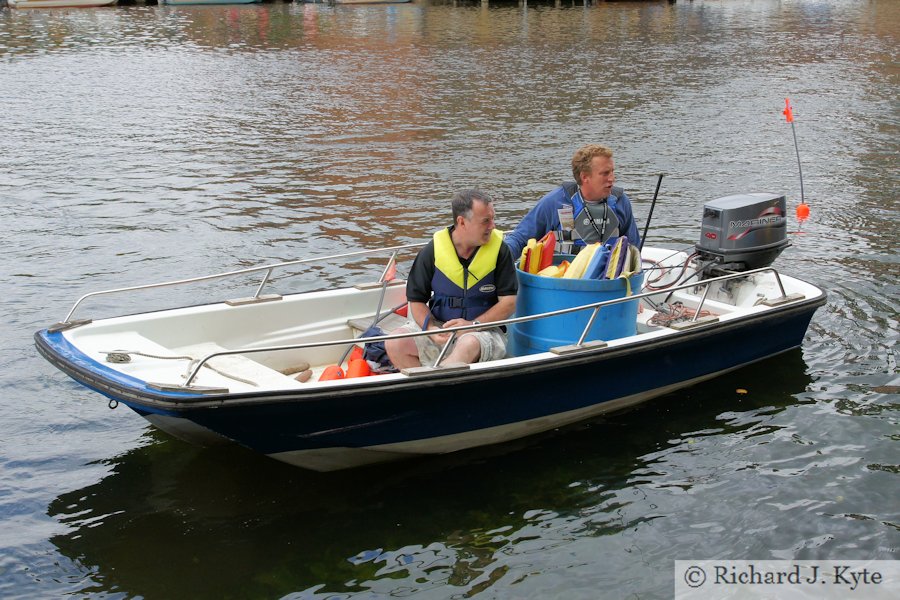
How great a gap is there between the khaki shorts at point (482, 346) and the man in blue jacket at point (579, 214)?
1039 millimetres

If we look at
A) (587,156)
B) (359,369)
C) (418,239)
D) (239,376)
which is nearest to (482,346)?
(359,369)

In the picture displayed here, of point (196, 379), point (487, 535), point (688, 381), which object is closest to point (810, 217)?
point (688, 381)

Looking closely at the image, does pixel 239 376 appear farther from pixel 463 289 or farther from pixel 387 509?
pixel 463 289

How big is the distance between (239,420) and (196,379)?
46 centimetres

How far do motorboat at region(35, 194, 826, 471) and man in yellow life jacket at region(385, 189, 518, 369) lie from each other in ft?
0.73

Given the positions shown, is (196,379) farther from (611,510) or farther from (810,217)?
(810,217)

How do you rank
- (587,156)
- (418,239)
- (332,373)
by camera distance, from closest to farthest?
(332,373) → (587,156) → (418,239)

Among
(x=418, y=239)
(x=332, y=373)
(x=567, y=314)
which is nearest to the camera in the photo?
(x=332, y=373)

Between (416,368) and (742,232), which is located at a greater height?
(742,232)

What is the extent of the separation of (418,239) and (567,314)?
518 centimetres

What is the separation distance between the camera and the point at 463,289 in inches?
274

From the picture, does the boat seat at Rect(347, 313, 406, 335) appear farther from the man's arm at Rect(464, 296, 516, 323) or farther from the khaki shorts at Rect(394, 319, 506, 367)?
the man's arm at Rect(464, 296, 516, 323)

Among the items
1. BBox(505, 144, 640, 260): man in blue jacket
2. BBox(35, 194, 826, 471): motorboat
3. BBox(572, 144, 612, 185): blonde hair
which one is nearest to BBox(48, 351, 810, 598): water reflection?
BBox(35, 194, 826, 471): motorboat

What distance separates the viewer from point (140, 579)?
577cm
